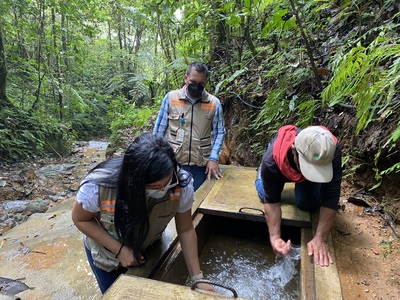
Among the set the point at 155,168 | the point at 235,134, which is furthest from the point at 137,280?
the point at 235,134

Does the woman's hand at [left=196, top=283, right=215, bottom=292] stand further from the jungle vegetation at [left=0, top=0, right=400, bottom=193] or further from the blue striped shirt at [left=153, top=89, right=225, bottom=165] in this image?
the blue striped shirt at [left=153, top=89, right=225, bottom=165]

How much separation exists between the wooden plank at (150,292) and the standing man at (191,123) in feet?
5.72

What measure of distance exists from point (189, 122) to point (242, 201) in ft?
3.43

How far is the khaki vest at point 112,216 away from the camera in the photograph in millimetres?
1519

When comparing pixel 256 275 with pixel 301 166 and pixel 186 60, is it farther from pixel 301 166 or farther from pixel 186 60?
pixel 186 60

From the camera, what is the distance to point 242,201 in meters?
2.80

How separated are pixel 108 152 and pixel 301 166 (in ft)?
23.5

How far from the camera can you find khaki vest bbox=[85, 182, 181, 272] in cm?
152

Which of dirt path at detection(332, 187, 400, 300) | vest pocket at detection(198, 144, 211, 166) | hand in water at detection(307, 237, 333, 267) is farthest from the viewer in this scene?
vest pocket at detection(198, 144, 211, 166)

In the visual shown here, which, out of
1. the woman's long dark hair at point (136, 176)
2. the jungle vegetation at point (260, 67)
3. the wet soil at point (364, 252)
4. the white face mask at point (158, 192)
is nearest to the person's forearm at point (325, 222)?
the wet soil at point (364, 252)

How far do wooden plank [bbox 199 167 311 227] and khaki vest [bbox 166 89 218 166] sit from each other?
0.50 meters

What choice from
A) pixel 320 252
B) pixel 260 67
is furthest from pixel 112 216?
pixel 260 67

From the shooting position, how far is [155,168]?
131 cm

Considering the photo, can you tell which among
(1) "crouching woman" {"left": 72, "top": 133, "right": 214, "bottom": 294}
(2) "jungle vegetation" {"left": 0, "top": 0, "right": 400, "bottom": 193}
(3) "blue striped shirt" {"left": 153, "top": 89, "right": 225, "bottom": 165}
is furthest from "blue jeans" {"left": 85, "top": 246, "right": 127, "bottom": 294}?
(2) "jungle vegetation" {"left": 0, "top": 0, "right": 400, "bottom": 193}
